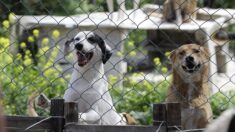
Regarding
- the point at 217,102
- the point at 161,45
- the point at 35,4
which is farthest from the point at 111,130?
the point at 35,4

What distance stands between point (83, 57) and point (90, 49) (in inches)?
6.8

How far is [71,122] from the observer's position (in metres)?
2.72

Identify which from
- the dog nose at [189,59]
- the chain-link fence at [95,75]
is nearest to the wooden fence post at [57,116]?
the chain-link fence at [95,75]

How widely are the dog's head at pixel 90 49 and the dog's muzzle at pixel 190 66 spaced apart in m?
0.71

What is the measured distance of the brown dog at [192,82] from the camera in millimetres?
4562

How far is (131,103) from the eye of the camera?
5.74 m

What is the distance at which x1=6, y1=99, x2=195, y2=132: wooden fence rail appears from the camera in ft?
8.55

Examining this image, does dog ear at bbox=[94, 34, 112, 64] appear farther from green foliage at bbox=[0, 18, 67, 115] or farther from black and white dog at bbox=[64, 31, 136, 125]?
green foliage at bbox=[0, 18, 67, 115]

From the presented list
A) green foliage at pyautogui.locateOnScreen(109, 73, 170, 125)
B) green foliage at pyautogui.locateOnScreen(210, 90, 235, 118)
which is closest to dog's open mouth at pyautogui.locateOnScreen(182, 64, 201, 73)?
green foliage at pyautogui.locateOnScreen(210, 90, 235, 118)

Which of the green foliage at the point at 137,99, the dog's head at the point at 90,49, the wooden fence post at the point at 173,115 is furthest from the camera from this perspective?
the green foliage at the point at 137,99

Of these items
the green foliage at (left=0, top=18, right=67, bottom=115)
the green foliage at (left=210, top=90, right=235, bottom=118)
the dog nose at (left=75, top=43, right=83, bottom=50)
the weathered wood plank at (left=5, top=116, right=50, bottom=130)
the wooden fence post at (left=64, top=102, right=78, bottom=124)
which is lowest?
the weathered wood plank at (left=5, top=116, right=50, bottom=130)

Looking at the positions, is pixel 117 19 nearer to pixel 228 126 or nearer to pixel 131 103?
pixel 131 103

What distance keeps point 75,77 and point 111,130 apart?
5.85 feet

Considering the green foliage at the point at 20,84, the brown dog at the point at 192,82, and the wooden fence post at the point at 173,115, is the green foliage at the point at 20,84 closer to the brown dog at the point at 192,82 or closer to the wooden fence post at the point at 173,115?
the brown dog at the point at 192,82
